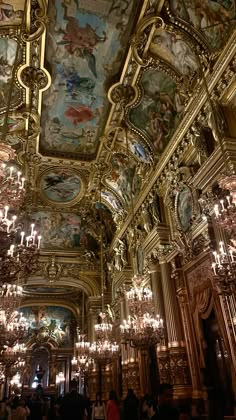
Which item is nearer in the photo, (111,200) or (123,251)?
(123,251)

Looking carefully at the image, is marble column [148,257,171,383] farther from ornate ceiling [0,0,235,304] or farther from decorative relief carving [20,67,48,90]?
decorative relief carving [20,67,48,90]

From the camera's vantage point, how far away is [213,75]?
7.56 m

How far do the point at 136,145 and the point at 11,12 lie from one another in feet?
17.1

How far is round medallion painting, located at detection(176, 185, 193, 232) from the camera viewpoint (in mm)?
8711

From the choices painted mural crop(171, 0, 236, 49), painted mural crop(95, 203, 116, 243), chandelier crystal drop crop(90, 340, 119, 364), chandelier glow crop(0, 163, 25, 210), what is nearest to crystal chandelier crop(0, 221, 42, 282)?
chandelier glow crop(0, 163, 25, 210)

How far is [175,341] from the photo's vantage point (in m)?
8.46

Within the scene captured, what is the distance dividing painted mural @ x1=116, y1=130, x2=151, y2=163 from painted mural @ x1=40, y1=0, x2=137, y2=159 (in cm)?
84

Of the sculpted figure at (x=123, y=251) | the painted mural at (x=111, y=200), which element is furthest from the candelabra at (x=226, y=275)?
the painted mural at (x=111, y=200)

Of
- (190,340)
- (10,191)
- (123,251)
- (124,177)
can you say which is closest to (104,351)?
(190,340)

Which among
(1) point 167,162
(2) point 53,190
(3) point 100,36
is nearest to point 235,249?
(1) point 167,162

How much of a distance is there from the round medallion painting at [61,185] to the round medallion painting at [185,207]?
536 centimetres

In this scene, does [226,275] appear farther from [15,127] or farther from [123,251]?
[123,251]

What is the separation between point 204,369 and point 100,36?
8.07 m

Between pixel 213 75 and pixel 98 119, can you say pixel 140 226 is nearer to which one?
pixel 98 119
